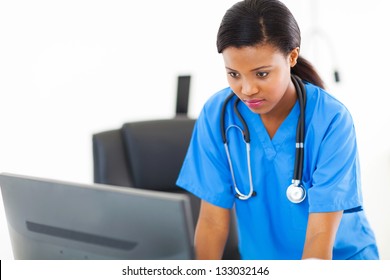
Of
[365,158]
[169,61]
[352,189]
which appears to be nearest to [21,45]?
[169,61]

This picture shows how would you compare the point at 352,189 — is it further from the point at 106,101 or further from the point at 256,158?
the point at 106,101

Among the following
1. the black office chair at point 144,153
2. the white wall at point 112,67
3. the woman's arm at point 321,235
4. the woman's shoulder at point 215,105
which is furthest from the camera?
the white wall at point 112,67

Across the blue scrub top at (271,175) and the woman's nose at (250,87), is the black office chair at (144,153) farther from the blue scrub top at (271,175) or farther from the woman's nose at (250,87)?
the woman's nose at (250,87)

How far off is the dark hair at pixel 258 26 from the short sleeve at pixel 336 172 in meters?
0.21

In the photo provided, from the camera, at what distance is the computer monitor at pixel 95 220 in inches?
29.7

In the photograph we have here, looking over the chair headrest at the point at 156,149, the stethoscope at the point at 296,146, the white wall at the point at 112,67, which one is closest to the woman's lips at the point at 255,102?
the stethoscope at the point at 296,146

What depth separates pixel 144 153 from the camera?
1559mm

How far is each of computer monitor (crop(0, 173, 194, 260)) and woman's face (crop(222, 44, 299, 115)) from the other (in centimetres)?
41

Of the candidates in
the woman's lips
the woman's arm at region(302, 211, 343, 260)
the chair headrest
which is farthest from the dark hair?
the chair headrest

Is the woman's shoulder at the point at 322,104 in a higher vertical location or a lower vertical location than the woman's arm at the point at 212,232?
higher

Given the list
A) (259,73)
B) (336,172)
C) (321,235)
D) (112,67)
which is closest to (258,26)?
(259,73)

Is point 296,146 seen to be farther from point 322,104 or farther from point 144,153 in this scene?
point 144,153

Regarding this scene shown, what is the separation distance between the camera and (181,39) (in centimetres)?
232

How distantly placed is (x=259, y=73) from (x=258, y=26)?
0.32 feet
